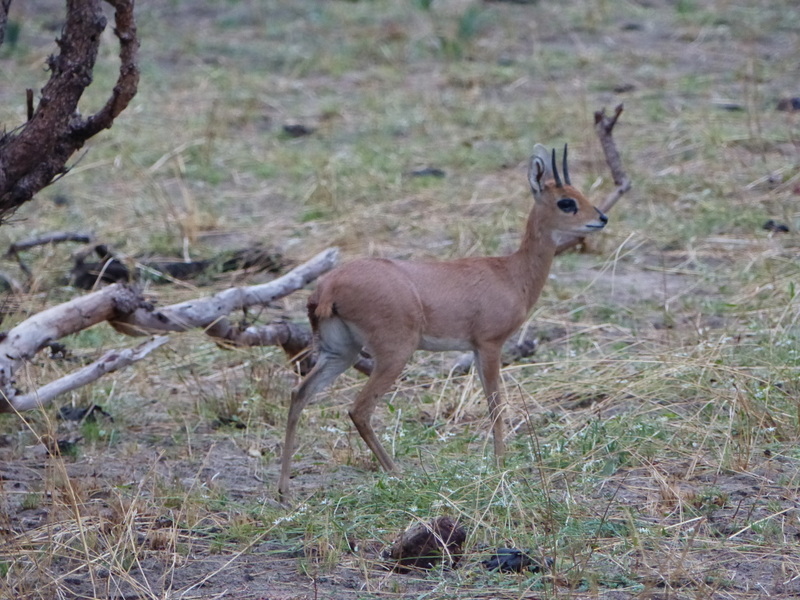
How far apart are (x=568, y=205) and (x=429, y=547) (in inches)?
85.6

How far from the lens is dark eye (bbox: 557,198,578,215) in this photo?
5.50 m

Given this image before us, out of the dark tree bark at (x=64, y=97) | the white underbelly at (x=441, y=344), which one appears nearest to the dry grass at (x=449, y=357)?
the white underbelly at (x=441, y=344)

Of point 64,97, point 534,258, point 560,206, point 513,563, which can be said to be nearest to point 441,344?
point 534,258

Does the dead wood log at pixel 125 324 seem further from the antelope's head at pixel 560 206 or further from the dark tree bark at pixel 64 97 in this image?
the antelope's head at pixel 560 206

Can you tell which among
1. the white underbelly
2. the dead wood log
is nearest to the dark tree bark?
the dead wood log

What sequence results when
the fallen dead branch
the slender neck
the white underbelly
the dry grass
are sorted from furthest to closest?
the slender neck, the white underbelly, the fallen dead branch, the dry grass

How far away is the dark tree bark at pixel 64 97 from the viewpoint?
445cm

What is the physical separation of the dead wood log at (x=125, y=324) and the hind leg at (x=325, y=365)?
67cm

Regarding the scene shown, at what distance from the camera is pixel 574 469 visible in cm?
460

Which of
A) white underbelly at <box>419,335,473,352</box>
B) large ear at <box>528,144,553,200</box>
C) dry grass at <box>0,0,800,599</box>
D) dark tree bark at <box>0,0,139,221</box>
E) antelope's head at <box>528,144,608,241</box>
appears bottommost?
dry grass at <box>0,0,800,599</box>

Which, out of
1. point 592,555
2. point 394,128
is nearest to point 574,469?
point 592,555

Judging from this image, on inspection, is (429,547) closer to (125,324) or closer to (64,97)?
(64,97)

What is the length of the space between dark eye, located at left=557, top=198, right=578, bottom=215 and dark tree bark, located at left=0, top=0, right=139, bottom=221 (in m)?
2.00

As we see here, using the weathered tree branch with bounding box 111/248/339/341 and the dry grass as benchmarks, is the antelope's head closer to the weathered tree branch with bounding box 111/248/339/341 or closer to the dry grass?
the dry grass
